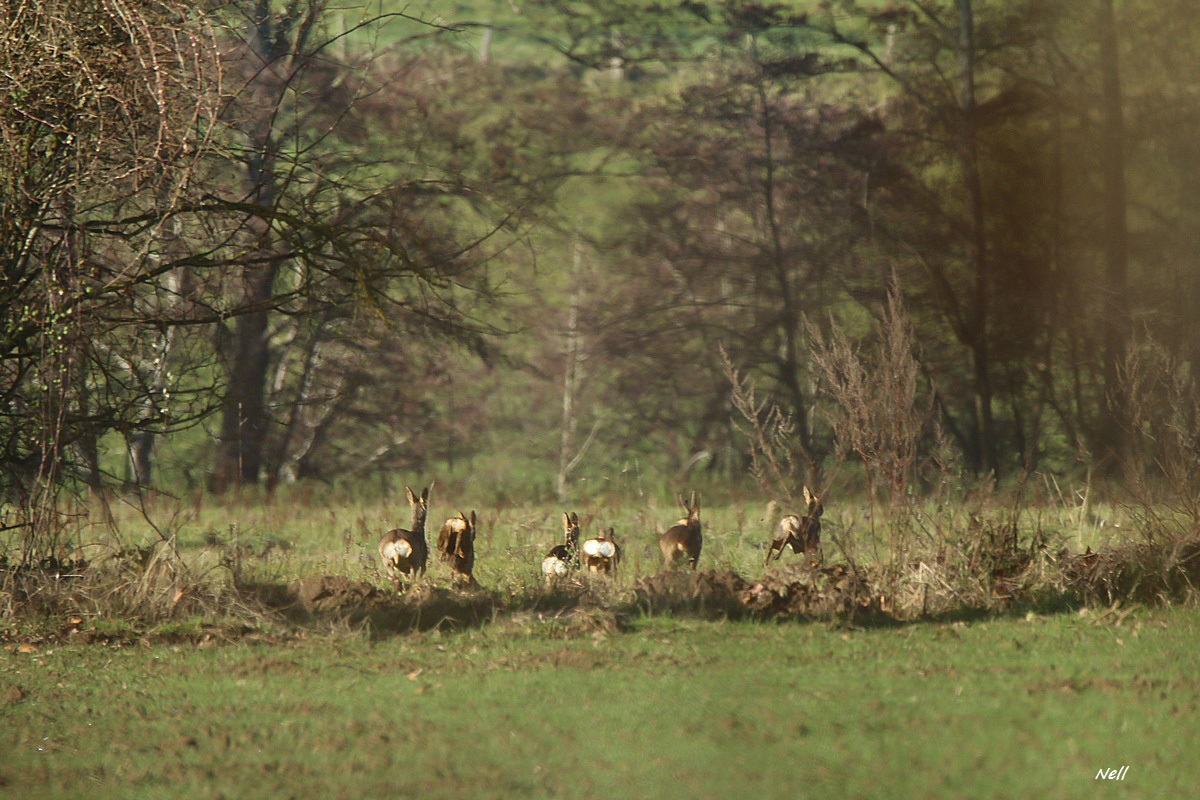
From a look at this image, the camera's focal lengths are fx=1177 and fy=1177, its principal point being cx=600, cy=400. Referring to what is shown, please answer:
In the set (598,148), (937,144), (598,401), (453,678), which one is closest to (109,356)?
(453,678)

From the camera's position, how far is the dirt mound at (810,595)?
23.6 feet

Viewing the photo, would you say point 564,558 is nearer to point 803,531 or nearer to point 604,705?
point 803,531

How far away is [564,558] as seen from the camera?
332 inches

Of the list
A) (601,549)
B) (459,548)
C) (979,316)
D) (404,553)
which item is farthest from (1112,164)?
(404,553)

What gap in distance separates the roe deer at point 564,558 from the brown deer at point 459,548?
0.54 m

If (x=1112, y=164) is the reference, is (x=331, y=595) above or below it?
below

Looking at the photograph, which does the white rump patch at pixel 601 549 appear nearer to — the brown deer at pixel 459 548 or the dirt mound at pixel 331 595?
the brown deer at pixel 459 548

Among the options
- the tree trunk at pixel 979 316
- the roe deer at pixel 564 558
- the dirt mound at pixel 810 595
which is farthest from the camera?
the tree trunk at pixel 979 316

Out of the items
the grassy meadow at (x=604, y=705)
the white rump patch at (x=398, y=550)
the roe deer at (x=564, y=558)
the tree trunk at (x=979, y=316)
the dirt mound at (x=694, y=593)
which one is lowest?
the grassy meadow at (x=604, y=705)

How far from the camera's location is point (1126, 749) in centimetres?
457

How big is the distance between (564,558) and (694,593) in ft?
4.23

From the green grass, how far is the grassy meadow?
0.02m

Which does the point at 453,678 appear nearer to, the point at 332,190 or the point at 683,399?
the point at 332,190

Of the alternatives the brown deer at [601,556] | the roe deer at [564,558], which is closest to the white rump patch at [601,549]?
the brown deer at [601,556]
